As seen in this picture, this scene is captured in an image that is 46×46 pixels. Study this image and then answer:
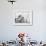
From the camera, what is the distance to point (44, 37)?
184 inches

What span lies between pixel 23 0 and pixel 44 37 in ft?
4.97

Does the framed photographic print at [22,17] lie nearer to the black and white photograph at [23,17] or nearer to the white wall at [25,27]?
the black and white photograph at [23,17]

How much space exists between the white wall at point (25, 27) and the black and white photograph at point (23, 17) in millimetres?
143

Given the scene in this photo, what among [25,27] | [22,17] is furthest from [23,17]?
[25,27]

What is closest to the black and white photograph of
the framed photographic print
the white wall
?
the framed photographic print

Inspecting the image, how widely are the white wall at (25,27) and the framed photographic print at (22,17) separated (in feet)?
0.36

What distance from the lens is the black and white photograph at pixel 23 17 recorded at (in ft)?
15.6

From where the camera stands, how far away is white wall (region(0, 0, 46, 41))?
4711 millimetres

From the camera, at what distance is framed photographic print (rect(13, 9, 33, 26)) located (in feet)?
15.6

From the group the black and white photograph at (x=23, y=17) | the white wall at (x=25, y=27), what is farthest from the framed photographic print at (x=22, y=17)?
the white wall at (x=25, y=27)

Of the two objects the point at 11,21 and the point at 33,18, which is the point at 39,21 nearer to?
the point at 33,18

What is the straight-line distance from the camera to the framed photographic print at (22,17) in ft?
15.6

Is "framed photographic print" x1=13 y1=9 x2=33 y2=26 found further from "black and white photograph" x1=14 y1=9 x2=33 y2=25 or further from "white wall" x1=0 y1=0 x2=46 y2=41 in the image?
"white wall" x1=0 y1=0 x2=46 y2=41

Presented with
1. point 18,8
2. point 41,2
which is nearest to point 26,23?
point 18,8
